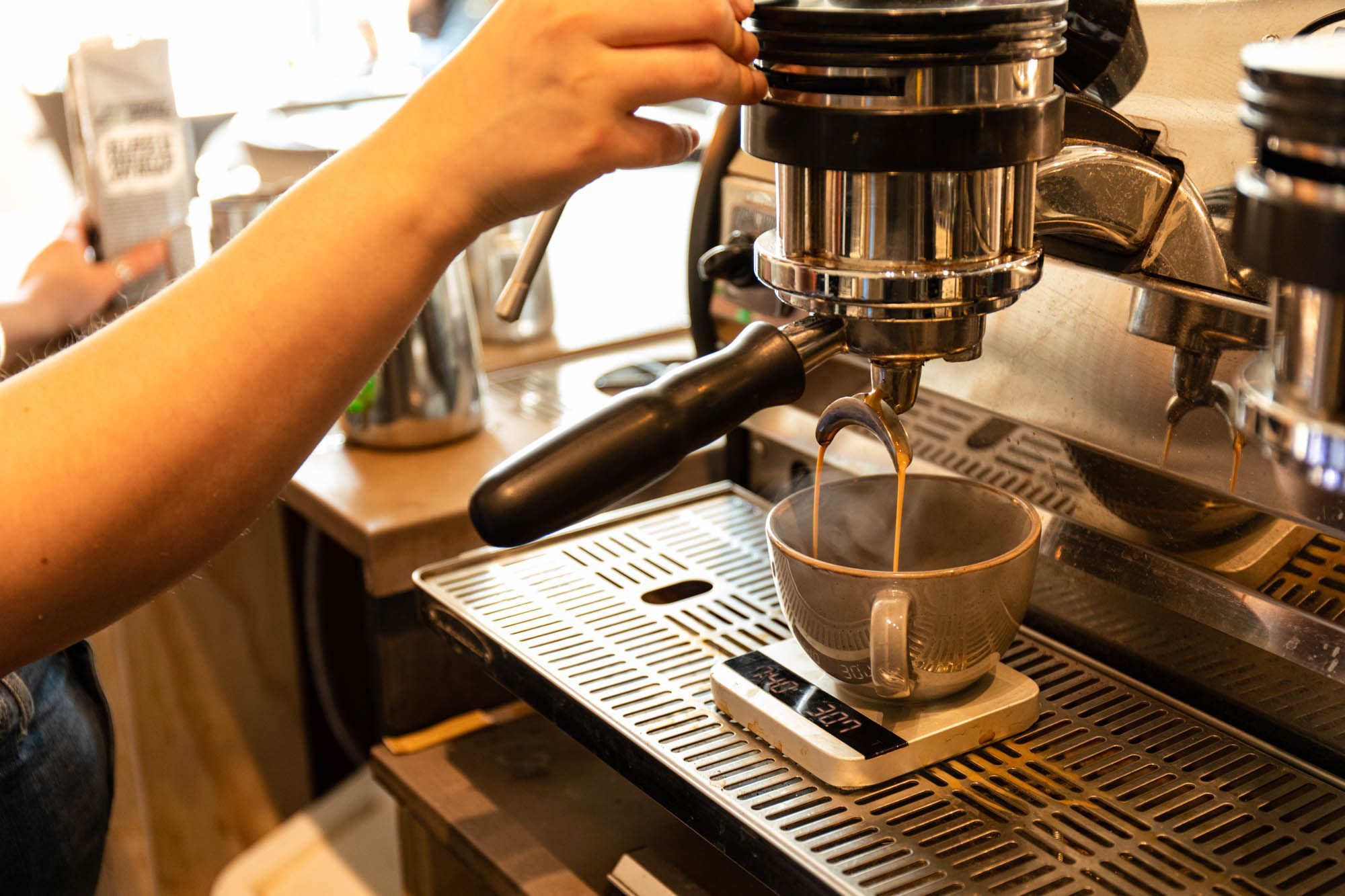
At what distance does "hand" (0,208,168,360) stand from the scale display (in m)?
0.79

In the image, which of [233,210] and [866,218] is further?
[233,210]

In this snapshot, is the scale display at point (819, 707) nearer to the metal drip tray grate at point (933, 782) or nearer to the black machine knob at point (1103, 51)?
the metal drip tray grate at point (933, 782)

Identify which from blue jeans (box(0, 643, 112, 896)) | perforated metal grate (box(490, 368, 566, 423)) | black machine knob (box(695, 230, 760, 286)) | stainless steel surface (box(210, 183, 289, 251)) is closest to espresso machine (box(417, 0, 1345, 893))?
black machine knob (box(695, 230, 760, 286))

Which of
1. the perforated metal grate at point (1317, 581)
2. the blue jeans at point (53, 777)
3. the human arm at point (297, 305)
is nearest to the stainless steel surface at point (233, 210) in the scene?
the blue jeans at point (53, 777)

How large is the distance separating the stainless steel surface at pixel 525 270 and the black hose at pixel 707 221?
0.56ft

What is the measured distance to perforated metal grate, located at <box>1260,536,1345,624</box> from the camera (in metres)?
0.52

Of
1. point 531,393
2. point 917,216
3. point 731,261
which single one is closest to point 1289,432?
point 917,216

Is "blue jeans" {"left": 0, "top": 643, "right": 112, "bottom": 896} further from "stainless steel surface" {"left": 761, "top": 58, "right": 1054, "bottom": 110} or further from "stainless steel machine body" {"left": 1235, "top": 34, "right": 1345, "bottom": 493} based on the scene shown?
"stainless steel machine body" {"left": 1235, "top": 34, "right": 1345, "bottom": 493}

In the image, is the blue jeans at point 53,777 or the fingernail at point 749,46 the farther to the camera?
the blue jeans at point 53,777

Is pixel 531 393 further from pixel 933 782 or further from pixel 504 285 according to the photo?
pixel 933 782

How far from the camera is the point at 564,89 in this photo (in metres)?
0.44

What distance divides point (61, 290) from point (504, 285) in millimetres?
383

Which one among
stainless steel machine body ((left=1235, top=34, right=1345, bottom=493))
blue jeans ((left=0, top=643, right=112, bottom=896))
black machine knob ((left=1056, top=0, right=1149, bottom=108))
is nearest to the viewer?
stainless steel machine body ((left=1235, top=34, right=1345, bottom=493))

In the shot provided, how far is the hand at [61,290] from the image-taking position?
3.72ft
